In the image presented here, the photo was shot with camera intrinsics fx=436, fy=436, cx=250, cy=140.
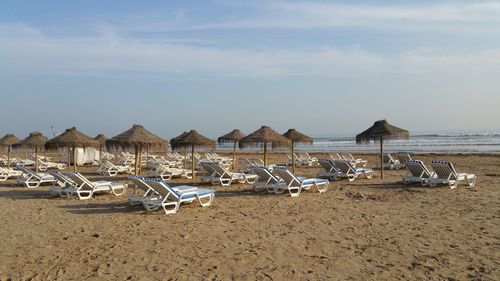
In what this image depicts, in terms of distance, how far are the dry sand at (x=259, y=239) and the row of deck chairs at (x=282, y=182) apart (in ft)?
1.69

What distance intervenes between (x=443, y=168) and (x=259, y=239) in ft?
21.2

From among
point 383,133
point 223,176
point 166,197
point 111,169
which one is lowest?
point 166,197

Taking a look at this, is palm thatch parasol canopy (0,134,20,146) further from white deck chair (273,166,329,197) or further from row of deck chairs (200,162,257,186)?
white deck chair (273,166,329,197)

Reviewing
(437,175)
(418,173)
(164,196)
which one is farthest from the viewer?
(418,173)

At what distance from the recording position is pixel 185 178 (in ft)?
43.7

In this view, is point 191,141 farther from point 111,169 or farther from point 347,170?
point 347,170

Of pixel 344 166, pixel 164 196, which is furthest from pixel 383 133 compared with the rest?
pixel 164 196

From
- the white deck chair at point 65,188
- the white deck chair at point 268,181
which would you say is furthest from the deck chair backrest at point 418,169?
the white deck chair at point 65,188

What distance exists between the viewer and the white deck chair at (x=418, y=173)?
418 inches

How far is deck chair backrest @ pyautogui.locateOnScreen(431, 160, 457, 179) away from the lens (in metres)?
10.1

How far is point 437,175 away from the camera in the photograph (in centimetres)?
1056

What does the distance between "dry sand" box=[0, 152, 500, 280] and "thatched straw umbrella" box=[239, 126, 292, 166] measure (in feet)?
14.2

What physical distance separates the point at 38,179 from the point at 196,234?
7349mm

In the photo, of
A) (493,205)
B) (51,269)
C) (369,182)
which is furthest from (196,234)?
(369,182)
